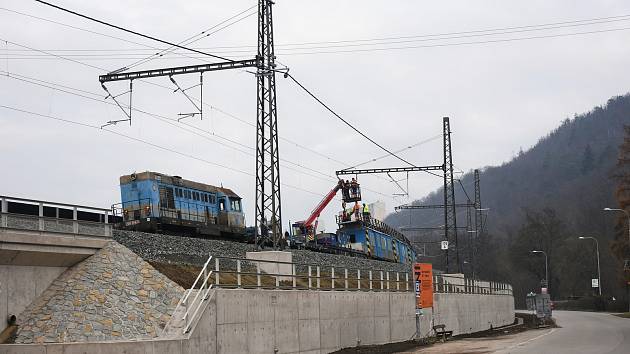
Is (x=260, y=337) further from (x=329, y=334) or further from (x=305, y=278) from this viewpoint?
(x=305, y=278)

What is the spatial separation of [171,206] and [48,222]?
61.1 feet

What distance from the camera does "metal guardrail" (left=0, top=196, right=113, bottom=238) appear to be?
772 inches

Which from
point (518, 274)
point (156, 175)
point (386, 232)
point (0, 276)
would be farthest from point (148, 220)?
point (518, 274)

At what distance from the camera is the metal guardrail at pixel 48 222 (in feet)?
64.3

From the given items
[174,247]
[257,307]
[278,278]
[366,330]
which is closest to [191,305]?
[257,307]

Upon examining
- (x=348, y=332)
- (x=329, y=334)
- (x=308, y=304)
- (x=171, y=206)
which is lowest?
(x=348, y=332)

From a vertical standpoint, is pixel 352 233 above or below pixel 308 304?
above

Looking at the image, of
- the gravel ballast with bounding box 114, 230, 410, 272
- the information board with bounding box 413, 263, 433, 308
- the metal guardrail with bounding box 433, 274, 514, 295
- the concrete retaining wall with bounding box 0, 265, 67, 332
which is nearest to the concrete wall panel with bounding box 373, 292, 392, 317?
the information board with bounding box 413, 263, 433, 308

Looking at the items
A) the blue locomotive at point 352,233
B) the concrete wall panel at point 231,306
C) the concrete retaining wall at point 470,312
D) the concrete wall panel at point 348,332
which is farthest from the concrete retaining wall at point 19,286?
the blue locomotive at point 352,233

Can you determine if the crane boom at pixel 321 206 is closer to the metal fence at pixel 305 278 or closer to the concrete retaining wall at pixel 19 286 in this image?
the metal fence at pixel 305 278

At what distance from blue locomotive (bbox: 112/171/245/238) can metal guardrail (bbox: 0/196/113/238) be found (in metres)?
12.0

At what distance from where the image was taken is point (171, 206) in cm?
3947

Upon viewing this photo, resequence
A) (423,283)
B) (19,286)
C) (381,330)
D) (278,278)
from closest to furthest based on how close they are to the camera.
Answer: (19,286)
(278,278)
(381,330)
(423,283)

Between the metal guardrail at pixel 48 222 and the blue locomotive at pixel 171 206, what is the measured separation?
1203 cm
